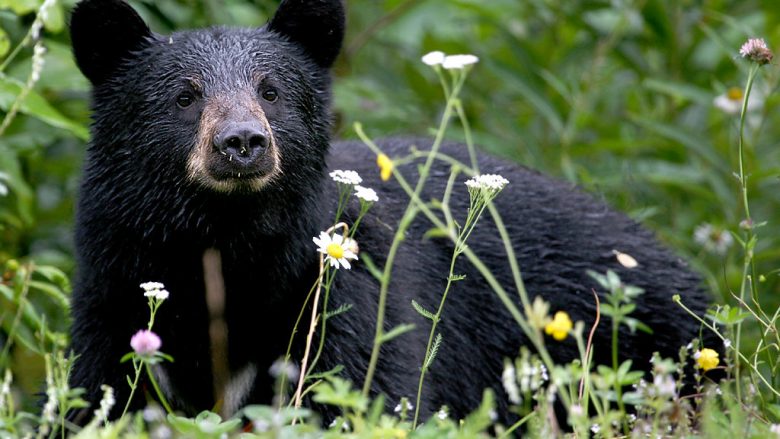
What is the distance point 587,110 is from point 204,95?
4.02m

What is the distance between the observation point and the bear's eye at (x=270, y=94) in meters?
5.22

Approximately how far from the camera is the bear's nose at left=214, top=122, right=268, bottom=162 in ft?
15.3

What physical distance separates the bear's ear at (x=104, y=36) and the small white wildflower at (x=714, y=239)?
4.01 m

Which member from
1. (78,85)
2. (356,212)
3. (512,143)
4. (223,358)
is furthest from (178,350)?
(512,143)

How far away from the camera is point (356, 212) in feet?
18.4

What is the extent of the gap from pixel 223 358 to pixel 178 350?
0.19 m

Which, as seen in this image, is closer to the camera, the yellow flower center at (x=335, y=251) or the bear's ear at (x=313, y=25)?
the yellow flower center at (x=335, y=251)

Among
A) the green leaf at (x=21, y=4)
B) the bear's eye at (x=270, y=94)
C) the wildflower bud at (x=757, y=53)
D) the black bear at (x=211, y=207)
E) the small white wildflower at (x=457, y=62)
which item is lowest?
the black bear at (x=211, y=207)

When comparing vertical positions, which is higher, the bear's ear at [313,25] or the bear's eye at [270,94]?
the bear's ear at [313,25]

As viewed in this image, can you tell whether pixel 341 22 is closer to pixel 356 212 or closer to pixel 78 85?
pixel 356 212

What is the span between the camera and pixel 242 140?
467cm

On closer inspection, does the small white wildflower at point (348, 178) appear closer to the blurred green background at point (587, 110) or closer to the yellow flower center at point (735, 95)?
the blurred green background at point (587, 110)

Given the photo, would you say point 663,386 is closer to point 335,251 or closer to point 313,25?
point 335,251

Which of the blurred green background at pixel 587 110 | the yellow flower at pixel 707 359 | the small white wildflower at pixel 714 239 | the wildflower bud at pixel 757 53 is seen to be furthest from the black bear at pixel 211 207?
the small white wildflower at pixel 714 239
